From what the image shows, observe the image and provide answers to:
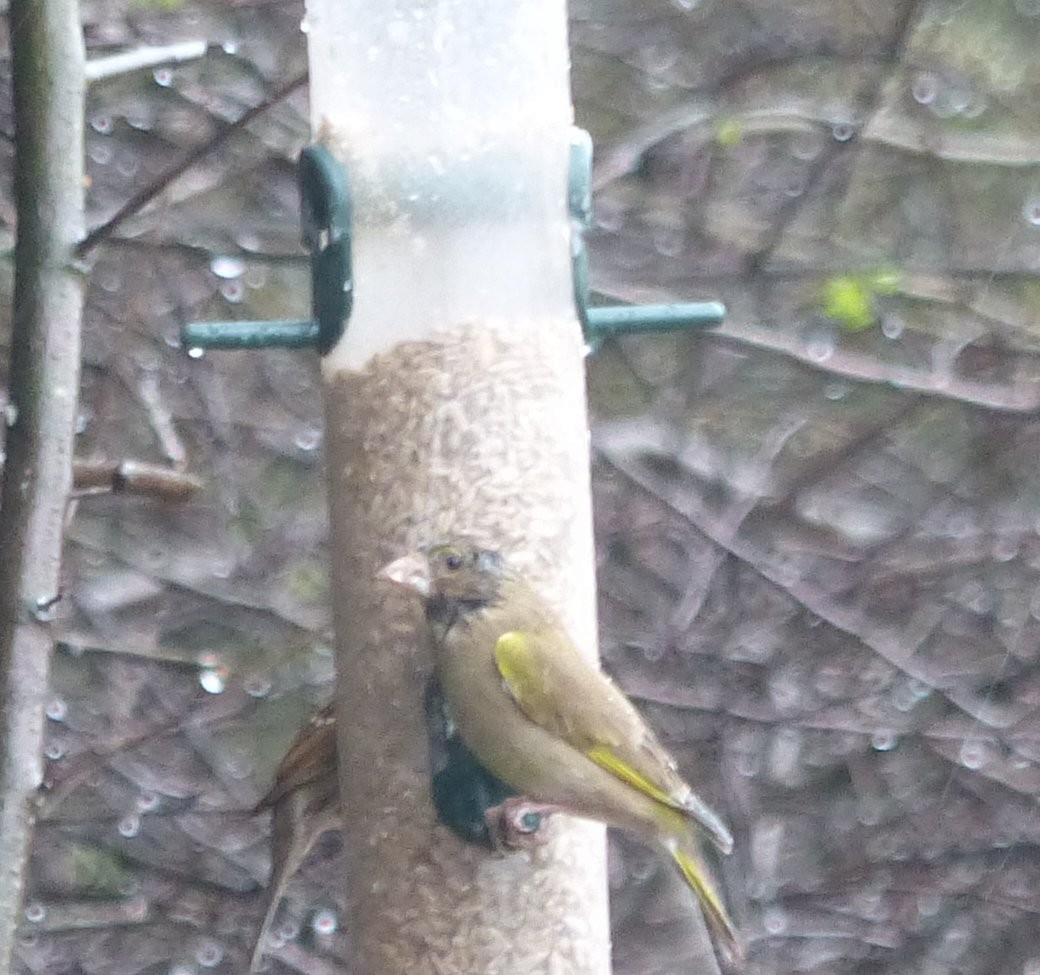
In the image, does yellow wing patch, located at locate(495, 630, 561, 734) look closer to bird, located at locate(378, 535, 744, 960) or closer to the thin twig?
bird, located at locate(378, 535, 744, 960)

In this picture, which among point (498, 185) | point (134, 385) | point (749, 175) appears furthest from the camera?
point (749, 175)

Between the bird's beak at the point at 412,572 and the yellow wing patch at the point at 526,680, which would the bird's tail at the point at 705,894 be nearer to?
the yellow wing patch at the point at 526,680

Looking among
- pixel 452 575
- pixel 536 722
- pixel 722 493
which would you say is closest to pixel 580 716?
pixel 536 722

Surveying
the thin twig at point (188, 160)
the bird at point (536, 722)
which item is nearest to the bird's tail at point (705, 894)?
the bird at point (536, 722)

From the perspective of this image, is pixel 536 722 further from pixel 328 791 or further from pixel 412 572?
pixel 328 791

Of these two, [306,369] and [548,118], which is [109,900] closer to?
[306,369]

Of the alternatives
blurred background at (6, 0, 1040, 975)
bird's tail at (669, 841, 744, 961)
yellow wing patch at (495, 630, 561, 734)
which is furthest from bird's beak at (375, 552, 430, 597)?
blurred background at (6, 0, 1040, 975)

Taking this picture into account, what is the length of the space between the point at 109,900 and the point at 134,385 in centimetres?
157

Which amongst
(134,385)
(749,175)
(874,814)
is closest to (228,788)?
(134,385)

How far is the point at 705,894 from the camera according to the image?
3.00 m

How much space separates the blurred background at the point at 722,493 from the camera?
5867 mm

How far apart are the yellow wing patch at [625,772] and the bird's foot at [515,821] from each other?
0.34 feet

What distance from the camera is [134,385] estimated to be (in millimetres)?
5543

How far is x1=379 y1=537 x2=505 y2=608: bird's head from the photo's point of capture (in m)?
3.09
